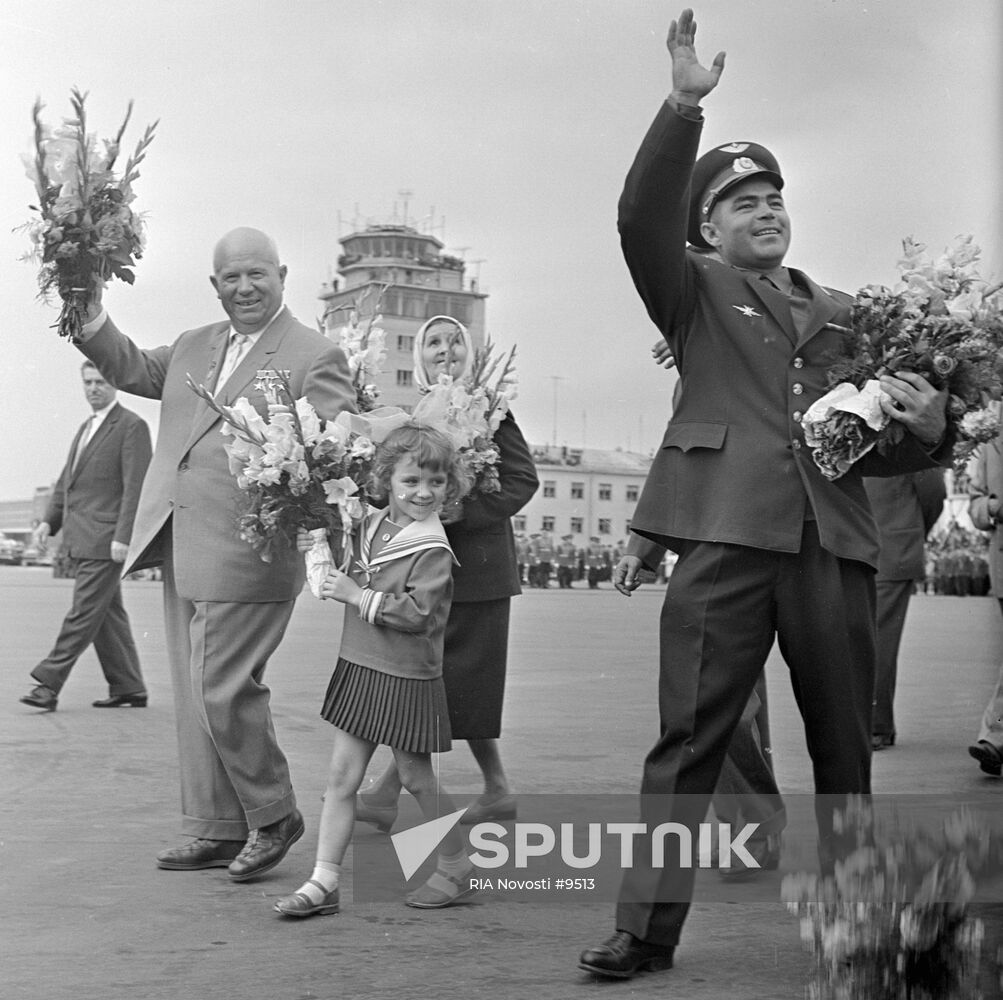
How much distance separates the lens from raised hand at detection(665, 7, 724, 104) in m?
3.57

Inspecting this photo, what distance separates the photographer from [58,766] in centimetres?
702

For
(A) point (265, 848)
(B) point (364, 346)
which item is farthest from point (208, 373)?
(A) point (265, 848)

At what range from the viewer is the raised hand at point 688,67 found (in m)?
3.57

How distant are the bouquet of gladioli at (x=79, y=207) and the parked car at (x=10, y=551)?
44044mm

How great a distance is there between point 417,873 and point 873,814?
5.27ft

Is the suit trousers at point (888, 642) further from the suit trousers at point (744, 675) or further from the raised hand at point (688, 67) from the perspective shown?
the raised hand at point (688, 67)

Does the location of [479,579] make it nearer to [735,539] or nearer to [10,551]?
[735,539]

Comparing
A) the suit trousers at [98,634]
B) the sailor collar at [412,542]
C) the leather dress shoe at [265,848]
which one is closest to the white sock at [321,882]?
the leather dress shoe at [265,848]

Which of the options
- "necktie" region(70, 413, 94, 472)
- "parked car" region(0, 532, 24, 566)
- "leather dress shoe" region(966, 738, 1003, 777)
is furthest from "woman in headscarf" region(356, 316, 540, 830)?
"parked car" region(0, 532, 24, 566)

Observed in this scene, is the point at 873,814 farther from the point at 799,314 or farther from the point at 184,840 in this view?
the point at 184,840

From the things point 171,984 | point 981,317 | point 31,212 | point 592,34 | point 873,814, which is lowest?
point 171,984

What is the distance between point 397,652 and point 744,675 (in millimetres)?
1081

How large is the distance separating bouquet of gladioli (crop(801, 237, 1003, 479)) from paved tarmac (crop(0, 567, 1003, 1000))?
1.29 metres

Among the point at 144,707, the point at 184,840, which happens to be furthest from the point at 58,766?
the point at 144,707
